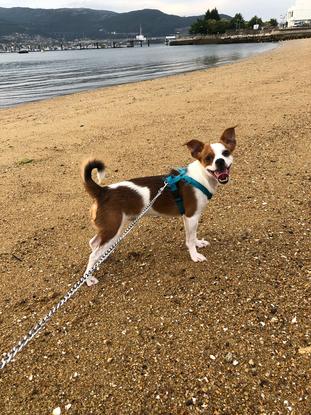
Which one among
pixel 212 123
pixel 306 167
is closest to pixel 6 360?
pixel 306 167

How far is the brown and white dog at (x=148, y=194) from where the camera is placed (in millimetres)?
3965

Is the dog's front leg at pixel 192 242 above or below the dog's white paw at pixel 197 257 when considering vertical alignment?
above

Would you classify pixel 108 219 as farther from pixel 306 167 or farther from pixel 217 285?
pixel 306 167

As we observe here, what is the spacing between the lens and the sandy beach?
2820 millimetres

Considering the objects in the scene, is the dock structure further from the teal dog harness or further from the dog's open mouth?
the dog's open mouth

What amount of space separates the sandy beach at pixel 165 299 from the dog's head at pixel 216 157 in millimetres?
1123

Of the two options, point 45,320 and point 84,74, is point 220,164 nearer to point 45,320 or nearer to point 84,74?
point 45,320

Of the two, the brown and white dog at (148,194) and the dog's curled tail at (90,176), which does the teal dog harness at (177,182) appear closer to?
the brown and white dog at (148,194)

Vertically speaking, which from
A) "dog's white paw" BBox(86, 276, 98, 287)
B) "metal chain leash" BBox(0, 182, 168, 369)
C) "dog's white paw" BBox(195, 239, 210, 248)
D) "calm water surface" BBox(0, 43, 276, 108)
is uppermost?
"metal chain leash" BBox(0, 182, 168, 369)

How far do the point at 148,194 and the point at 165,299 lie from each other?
1.19 meters

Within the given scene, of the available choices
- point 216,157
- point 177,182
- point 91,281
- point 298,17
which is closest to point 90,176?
point 177,182

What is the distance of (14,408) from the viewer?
2.79m

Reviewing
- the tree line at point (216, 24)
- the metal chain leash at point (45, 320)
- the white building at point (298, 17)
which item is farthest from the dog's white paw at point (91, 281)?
the white building at point (298, 17)

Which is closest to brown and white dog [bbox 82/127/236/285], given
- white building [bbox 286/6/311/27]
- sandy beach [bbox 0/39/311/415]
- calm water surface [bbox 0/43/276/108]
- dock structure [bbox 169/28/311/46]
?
sandy beach [bbox 0/39/311/415]
